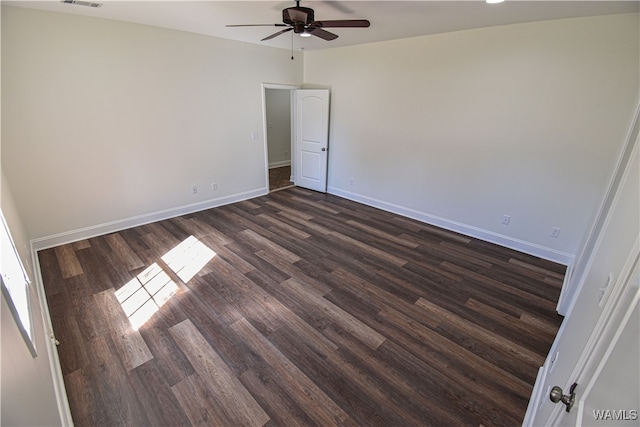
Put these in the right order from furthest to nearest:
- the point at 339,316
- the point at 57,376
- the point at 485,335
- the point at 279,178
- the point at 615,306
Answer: the point at 279,178 → the point at 339,316 → the point at 485,335 → the point at 57,376 → the point at 615,306

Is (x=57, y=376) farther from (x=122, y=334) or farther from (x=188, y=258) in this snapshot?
(x=188, y=258)

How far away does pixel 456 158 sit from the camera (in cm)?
405

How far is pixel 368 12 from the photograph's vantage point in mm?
2939

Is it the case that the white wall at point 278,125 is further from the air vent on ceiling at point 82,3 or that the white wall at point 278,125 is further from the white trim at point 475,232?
the air vent on ceiling at point 82,3

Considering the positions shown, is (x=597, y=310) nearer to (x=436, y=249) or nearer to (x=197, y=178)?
(x=436, y=249)

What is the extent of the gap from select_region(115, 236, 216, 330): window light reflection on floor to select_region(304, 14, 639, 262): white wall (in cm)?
310

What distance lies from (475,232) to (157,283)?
161 inches

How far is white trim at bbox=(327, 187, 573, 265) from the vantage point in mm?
3578

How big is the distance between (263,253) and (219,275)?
2.04 ft

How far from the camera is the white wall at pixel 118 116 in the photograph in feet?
10.1

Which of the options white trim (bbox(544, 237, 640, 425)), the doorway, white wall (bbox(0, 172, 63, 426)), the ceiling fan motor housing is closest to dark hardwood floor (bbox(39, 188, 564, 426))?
white wall (bbox(0, 172, 63, 426))

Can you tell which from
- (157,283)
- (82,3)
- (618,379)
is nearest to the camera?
(618,379)

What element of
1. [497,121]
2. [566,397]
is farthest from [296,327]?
[497,121]

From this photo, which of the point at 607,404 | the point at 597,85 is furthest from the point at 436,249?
the point at 607,404
